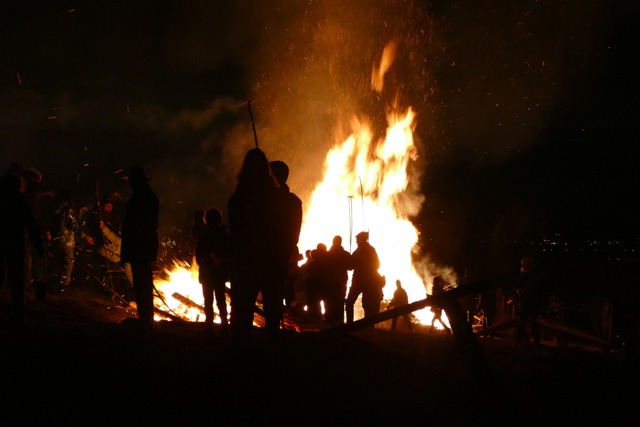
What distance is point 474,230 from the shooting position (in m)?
98.0

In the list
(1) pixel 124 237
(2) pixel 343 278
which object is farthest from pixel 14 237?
(2) pixel 343 278

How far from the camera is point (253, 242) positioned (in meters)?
4.49

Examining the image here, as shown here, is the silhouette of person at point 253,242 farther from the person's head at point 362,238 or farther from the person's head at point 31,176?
the person's head at point 362,238

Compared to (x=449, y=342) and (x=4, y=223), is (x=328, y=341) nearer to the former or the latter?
(x=449, y=342)

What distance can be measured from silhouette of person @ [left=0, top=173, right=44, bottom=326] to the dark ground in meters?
0.30

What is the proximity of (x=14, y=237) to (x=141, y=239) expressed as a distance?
51.2 inches

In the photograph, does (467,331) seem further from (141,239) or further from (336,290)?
(336,290)

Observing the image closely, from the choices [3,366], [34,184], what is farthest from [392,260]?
[3,366]

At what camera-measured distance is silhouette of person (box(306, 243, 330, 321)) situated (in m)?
9.79

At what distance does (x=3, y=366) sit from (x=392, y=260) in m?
15.3

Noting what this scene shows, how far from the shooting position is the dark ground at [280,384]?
3.42 meters

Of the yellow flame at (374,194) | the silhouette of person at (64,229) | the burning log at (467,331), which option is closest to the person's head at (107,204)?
the silhouette of person at (64,229)

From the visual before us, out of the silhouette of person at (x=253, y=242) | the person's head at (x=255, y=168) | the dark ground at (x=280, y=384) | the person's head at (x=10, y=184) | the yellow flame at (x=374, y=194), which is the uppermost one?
the yellow flame at (x=374, y=194)

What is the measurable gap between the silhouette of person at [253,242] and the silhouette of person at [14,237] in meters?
2.59
